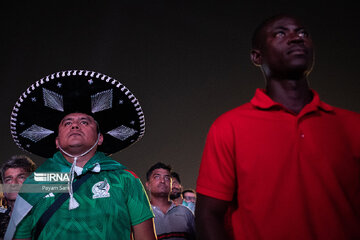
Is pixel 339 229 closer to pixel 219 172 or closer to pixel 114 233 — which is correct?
pixel 219 172

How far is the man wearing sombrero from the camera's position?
283 cm

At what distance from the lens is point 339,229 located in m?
1.48

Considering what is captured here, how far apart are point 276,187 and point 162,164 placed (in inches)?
185

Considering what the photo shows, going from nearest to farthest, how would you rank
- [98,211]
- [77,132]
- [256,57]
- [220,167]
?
[220,167] → [256,57] → [98,211] → [77,132]

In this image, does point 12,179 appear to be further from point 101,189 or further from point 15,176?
point 101,189

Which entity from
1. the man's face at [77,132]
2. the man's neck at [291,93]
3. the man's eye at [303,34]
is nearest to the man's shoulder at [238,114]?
the man's neck at [291,93]

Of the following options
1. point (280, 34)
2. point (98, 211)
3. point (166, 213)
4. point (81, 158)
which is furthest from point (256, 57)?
point (166, 213)

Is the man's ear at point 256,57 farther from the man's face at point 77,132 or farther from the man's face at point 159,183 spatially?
the man's face at point 159,183

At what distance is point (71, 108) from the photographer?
10.8 feet

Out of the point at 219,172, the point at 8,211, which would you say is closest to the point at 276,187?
the point at 219,172

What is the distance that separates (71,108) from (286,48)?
6.98 feet

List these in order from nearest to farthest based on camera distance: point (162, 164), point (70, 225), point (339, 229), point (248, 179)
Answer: point (339, 229), point (248, 179), point (70, 225), point (162, 164)

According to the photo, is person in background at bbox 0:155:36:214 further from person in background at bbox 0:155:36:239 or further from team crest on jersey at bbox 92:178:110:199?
team crest on jersey at bbox 92:178:110:199

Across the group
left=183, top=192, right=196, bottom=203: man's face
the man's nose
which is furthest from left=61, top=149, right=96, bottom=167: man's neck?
left=183, top=192, right=196, bottom=203: man's face
